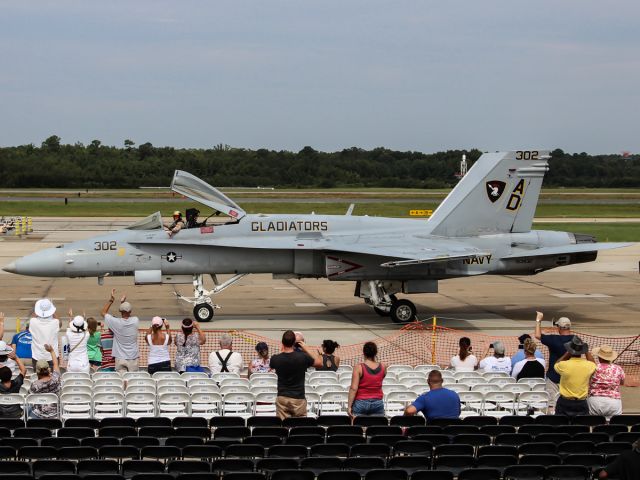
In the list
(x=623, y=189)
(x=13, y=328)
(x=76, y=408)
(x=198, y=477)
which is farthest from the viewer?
(x=623, y=189)

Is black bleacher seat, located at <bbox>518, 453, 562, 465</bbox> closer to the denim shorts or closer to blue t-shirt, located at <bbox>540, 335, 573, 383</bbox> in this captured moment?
the denim shorts

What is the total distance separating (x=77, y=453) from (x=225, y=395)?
3.70m

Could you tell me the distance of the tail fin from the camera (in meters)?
26.5

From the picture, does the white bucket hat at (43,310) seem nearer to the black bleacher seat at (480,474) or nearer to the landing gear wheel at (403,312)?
the black bleacher seat at (480,474)

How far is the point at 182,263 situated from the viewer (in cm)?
2550

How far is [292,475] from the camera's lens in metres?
9.03

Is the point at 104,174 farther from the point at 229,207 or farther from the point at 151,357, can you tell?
the point at 151,357

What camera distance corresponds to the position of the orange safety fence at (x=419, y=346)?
20.8 m

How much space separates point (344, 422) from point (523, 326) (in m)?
14.5

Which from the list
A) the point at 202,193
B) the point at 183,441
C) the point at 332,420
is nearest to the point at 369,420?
the point at 332,420

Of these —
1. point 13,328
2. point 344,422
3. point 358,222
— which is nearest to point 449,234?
point 358,222

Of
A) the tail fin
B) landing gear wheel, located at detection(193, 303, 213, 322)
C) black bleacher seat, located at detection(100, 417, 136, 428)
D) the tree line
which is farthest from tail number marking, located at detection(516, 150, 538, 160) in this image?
the tree line

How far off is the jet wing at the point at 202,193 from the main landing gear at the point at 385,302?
4.01 m

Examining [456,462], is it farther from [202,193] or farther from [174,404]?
[202,193]
